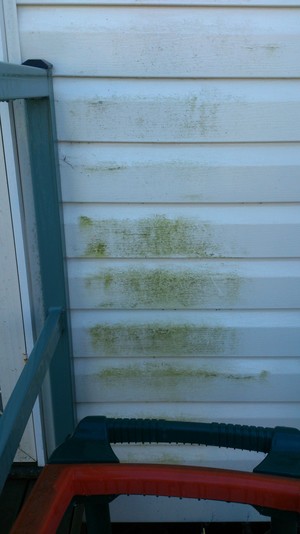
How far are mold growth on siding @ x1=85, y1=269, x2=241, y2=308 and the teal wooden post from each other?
145 millimetres

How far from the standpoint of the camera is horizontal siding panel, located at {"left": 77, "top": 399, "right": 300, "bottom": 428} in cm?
226

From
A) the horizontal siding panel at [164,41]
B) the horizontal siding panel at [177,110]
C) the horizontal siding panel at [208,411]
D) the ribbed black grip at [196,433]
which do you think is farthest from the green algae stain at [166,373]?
the horizontal siding panel at [164,41]

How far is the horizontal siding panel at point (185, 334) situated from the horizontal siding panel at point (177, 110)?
64 centimetres

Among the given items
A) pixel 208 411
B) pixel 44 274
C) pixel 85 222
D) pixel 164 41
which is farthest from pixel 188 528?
pixel 164 41

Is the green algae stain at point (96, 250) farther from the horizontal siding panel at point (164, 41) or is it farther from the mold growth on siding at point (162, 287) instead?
the horizontal siding panel at point (164, 41)

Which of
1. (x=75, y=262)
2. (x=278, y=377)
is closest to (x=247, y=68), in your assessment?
(x=75, y=262)

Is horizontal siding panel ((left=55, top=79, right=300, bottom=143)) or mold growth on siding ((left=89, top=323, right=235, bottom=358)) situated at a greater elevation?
horizontal siding panel ((left=55, top=79, right=300, bottom=143))

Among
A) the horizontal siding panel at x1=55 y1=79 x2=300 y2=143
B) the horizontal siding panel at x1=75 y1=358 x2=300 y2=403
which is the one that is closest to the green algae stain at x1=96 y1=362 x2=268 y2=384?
the horizontal siding panel at x1=75 y1=358 x2=300 y2=403

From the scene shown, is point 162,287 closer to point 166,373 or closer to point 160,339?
point 160,339

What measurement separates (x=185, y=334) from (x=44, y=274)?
57cm

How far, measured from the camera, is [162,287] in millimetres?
2074

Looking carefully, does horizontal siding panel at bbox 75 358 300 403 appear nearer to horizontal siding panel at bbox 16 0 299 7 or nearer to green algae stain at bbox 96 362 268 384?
green algae stain at bbox 96 362 268 384

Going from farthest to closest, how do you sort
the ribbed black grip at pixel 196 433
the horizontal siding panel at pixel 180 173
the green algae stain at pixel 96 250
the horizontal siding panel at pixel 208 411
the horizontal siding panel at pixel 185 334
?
1. the horizontal siding panel at pixel 208 411
2. the horizontal siding panel at pixel 185 334
3. the green algae stain at pixel 96 250
4. the horizontal siding panel at pixel 180 173
5. the ribbed black grip at pixel 196 433

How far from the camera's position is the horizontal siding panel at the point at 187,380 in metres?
2.20
